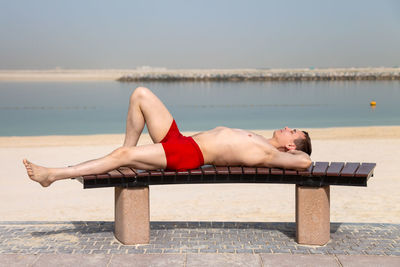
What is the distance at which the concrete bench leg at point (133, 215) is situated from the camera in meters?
4.36

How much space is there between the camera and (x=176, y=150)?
4398 mm

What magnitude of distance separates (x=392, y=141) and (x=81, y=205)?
9.08 metres

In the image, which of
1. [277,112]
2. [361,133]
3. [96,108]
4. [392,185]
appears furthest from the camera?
[96,108]

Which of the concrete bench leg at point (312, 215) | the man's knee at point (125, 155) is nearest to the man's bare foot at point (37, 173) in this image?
the man's knee at point (125, 155)

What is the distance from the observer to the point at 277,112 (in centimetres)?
3294

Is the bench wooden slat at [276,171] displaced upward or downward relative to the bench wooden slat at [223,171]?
downward

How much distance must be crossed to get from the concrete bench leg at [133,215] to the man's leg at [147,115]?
1.76ft

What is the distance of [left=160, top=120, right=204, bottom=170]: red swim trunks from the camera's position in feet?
14.3

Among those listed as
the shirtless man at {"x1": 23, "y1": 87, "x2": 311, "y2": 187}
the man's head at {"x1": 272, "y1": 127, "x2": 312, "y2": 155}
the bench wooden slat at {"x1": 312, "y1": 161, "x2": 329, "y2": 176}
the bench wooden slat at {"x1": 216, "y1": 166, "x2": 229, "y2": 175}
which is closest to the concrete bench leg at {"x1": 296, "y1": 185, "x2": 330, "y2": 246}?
the bench wooden slat at {"x1": 312, "y1": 161, "x2": 329, "y2": 176}

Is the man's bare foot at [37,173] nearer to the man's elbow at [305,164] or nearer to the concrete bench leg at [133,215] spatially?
the concrete bench leg at [133,215]

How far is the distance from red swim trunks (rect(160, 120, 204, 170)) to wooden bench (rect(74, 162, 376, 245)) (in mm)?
91

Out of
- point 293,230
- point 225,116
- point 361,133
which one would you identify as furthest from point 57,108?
point 293,230

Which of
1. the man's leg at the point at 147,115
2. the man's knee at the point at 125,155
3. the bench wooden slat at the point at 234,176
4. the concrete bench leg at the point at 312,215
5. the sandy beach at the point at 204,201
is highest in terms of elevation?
the man's leg at the point at 147,115

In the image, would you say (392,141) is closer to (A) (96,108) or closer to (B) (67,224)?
(B) (67,224)
